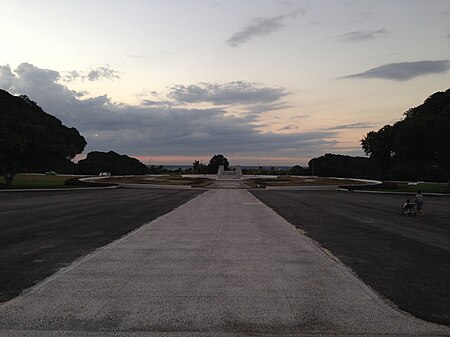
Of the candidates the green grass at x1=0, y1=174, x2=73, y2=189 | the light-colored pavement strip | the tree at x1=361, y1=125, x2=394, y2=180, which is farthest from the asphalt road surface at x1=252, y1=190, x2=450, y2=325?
the green grass at x1=0, y1=174, x2=73, y2=189

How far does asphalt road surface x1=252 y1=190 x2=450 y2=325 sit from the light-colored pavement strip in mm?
471

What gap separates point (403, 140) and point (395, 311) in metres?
34.0

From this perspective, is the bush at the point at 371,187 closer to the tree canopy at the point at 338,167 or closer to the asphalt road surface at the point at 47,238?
the asphalt road surface at the point at 47,238

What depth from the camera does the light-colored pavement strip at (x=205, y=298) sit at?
15.5 ft

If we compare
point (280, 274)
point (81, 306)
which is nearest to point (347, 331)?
point (280, 274)

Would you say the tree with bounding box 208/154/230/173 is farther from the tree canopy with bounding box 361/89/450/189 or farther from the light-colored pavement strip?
the light-colored pavement strip

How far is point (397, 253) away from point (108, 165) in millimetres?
82265

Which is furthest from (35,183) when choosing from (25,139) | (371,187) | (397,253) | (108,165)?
(397,253)

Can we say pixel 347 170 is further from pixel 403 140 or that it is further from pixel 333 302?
pixel 333 302

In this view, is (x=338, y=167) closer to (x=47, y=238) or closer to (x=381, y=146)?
(x=381, y=146)

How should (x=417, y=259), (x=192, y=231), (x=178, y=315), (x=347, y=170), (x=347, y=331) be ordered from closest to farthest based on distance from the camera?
(x=347, y=331), (x=178, y=315), (x=417, y=259), (x=192, y=231), (x=347, y=170)

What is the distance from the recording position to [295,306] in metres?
5.45

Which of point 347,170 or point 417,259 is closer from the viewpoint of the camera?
point 417,259

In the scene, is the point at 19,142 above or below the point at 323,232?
above
